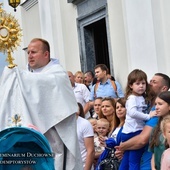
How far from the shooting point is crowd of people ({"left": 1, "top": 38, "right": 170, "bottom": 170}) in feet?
21.2

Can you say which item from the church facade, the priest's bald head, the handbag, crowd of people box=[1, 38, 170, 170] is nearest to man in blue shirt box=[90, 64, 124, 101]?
the church facade

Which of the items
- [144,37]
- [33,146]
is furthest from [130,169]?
[144,37]

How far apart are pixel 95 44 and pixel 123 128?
7629 mm

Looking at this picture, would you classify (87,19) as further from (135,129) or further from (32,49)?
(32,49)

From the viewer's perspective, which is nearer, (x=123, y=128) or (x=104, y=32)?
(x=123, y=128)

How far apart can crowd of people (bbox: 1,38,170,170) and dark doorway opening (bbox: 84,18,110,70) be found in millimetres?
5907

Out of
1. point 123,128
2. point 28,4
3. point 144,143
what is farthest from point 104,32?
point 144,143

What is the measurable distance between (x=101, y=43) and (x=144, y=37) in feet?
12.9

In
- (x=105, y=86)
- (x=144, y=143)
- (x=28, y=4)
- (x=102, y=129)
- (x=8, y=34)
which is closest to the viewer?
(x=8, y=34)

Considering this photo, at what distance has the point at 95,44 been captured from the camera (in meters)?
15.3

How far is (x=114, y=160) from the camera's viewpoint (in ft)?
25.9

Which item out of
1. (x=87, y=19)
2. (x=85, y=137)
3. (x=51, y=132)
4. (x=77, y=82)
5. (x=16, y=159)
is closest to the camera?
(x=16, y=159)

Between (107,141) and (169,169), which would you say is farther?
(107,141)

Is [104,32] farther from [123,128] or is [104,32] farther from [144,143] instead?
[144,143]
